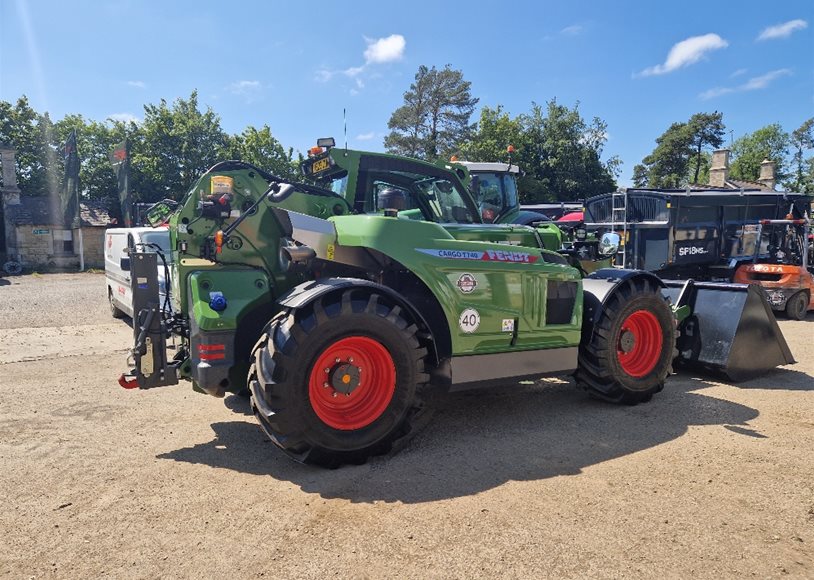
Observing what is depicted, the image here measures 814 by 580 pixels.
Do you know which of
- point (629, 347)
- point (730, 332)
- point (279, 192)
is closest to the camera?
point (279, 192)

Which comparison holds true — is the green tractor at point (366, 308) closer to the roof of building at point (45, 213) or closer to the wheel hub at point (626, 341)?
the wheel hub at point (626, 341)

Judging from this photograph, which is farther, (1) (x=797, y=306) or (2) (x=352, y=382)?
(1) (x=797, y=306)

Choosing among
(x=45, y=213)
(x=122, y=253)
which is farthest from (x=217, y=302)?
(x=45, y=213)

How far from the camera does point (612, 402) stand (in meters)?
5.30

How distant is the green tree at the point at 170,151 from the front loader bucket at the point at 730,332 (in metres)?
31.6

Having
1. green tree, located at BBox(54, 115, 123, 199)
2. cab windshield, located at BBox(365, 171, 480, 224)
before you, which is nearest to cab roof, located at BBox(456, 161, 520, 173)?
cab windshield, located at BBox(365, 171, 480, 224)

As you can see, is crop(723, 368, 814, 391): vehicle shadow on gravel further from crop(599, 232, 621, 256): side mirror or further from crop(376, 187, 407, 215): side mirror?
crop(376, 187, 407, 215): side mirror

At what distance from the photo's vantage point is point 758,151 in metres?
54.9

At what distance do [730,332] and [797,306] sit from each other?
A: 6372mm

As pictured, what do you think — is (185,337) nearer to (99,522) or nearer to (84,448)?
(84,448)

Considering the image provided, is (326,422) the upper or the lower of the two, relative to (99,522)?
upper

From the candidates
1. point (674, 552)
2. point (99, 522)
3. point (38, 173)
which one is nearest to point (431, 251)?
point (674, 552)

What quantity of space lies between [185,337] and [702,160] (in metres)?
57.2

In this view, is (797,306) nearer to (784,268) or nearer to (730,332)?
(784,268)
